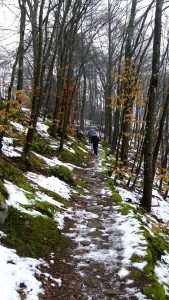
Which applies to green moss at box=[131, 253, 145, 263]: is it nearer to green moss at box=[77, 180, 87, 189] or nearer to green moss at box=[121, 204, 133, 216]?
green moss at box=[121, 204, 133, 216]

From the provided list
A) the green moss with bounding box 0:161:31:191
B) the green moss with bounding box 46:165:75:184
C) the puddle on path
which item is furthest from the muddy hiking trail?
the green moss with bounding box 46:165:75:184

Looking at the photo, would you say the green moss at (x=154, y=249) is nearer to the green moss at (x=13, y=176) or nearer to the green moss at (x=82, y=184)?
the green moss at (x=13, y=176)

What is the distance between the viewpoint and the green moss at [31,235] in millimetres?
5680

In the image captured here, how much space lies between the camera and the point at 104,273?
18.3ft

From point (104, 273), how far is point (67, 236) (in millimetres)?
1592

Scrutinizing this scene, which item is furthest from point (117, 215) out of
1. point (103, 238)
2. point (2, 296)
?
point (2, 296)

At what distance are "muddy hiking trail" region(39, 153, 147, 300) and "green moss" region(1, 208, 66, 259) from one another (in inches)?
10.5

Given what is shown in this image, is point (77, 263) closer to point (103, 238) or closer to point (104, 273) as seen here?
point (104, 273)

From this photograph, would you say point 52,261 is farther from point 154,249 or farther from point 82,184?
point 82,184

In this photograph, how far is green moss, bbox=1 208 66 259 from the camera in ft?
18.6

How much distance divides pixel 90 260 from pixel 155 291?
1.41 meters

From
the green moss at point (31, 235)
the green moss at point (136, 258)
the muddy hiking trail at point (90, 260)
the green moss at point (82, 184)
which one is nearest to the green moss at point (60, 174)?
the green moss at point (82, 184)

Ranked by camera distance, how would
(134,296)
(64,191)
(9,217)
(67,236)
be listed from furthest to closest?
(64,191) < (67,236) < (9,217) < (134,296)

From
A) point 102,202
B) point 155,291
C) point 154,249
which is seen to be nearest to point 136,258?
point 154,249
